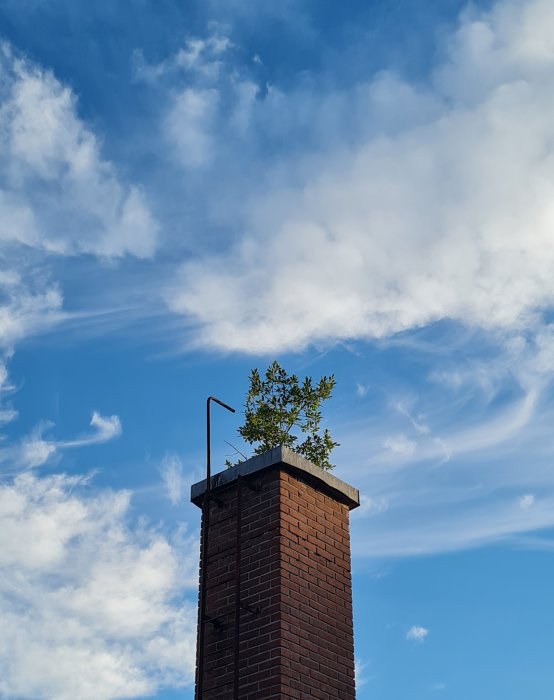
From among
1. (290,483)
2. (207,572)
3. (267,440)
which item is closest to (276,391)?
(267,440)

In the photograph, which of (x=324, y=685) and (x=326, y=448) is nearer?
(x=324, y=685)

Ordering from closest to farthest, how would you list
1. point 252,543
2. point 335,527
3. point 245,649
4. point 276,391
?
point 245,649
point 252,543
point 335,527
point 276,391

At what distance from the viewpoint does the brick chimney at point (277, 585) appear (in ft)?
27.4

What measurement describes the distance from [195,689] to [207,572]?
1189 mm

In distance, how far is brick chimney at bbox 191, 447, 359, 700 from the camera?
27.4 feet

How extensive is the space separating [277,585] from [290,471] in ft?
4.26

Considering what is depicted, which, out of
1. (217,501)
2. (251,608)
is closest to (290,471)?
(217,501)

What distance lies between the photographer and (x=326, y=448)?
33.4ft

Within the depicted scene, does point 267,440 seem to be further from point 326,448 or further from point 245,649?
point 245,649

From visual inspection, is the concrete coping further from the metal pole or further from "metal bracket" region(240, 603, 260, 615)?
"metal bracket" region(240, 603, 260, 615)

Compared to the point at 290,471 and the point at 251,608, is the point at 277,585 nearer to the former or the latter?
the point at 251,608

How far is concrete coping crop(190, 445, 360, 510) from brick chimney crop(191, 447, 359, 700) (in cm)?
1

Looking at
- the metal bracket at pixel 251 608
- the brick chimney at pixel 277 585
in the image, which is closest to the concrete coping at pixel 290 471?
the brick chimney at pixel 277 585

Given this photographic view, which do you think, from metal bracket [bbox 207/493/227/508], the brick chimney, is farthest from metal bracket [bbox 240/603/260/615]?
metal bracket [bbox 207/493/227/508]
